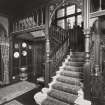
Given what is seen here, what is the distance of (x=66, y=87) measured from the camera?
368cm

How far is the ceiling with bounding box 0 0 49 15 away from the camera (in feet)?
16.6

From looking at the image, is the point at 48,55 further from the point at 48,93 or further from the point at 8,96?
the point at 8,96

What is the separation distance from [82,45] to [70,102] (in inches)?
151

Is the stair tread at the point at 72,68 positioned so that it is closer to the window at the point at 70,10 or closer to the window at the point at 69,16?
the window at the point at 69,16

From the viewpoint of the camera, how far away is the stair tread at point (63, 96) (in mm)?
3264

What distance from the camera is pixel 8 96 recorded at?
413cm

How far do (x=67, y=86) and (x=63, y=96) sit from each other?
1.35ft

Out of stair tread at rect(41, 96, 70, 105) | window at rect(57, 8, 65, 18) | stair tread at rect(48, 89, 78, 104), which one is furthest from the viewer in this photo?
window at rect(57, 8, 65, 18)

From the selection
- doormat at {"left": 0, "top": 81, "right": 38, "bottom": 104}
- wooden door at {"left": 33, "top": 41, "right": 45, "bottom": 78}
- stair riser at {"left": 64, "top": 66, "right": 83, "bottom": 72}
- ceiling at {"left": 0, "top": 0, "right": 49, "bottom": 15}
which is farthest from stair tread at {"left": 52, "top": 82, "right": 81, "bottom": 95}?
ceiling at {"left": 0, "top": 0, "right": 49, "bottom": 15}

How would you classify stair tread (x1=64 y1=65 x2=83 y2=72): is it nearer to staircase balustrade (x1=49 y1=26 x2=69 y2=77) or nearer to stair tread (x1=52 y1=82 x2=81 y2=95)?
staircase balustrade (x1=49 y1=26 x2=69 y2=77)

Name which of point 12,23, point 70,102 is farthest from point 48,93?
point 12,23

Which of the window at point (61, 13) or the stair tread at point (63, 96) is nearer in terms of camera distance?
the stair tread at point (63, 96)

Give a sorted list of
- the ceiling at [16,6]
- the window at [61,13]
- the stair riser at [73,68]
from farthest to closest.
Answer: the window at [61,13] < the ceiling at [16,6] < the stair riser at [73,68]

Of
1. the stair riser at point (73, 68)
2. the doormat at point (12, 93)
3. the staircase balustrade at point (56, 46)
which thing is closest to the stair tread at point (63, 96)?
the staircase balustrade at point (56, 46)
